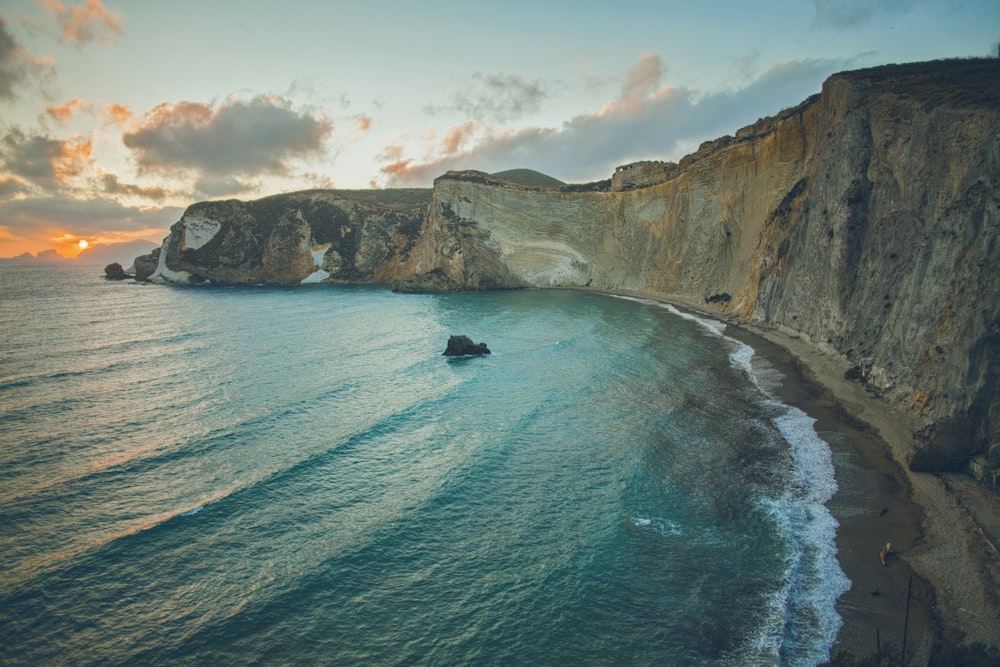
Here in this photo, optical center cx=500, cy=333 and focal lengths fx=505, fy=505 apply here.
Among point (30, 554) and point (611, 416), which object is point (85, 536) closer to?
point (30, 554)

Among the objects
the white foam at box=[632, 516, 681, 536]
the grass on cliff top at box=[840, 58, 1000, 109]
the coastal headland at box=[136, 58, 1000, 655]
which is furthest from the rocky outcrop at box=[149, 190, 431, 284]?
the white foam at box=[632, 516, 681, 536]

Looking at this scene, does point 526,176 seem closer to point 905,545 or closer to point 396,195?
point 396,195

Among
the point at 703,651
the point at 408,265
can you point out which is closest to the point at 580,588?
the point at 703,651

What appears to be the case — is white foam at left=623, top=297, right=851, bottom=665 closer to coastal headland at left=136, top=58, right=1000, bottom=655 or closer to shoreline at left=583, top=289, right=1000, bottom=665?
shoreline at left=583, top=289, right=1000, bottom=665

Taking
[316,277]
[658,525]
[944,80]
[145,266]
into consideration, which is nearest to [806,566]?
[658,525]

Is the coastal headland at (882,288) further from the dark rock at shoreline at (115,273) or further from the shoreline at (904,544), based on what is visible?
the dark rock at shoreline at (115,273)
